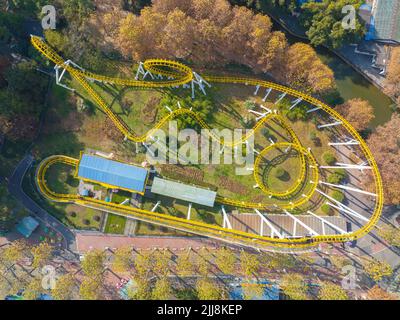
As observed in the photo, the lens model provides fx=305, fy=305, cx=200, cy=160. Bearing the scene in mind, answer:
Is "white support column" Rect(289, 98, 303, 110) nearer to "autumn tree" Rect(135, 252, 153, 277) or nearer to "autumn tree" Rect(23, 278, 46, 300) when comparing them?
"autumn tree" Rect(135, 252, 153, 277)

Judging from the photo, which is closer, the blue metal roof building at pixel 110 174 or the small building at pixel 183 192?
the blue metal roof building at pixel 110 174

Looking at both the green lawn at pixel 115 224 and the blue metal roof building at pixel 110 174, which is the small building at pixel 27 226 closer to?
the blue metal roof building at pixel 110 174

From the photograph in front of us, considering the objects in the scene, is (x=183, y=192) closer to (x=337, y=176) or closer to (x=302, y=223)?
(x=302, y=223)

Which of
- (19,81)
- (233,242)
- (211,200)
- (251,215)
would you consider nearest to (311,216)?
(251,215)

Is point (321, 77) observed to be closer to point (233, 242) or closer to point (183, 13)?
point (183, 13)

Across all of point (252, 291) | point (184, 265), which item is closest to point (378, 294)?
point (252, 291)

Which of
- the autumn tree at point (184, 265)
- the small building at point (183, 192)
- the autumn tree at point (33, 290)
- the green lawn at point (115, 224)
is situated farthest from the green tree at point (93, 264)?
the small building at point (183, 192)

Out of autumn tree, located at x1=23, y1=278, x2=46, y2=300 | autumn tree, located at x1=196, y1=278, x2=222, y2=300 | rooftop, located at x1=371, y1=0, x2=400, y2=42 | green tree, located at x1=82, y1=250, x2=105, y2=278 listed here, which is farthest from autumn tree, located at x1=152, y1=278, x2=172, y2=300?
rooftop, located at x1=371, y1=0, x2=400, y2=42
